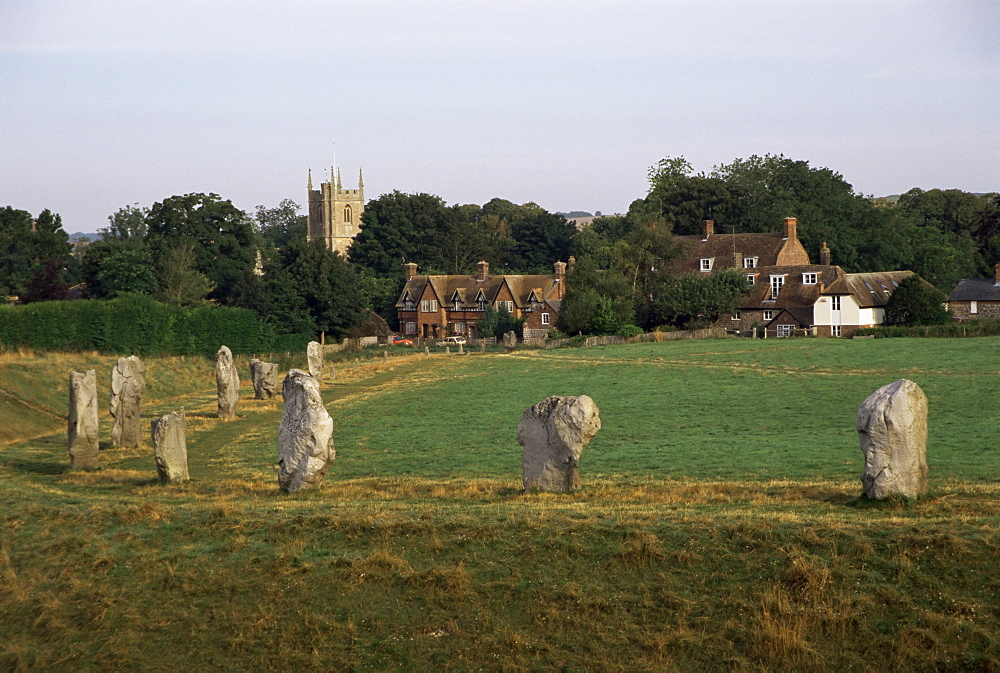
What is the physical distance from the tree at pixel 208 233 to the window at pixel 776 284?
161ft

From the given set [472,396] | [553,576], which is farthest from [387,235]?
[553,576]

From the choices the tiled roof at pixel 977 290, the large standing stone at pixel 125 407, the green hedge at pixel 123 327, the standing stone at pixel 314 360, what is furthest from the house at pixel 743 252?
the large standing stone at pixel 125 407

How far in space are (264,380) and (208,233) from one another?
2285 inches

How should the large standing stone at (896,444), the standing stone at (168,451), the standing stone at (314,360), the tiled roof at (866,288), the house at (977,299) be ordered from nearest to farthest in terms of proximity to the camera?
the large standing stone at (896,444)
the standing stone at (168,451)
the standing stone at (314,360)
the house at (977,299)
the tiled roof at (866,288)

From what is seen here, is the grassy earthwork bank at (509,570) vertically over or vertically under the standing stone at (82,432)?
under

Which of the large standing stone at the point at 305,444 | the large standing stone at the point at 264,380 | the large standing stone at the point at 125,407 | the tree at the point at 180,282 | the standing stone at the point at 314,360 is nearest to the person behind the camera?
the large standing stone at the point at 305,444

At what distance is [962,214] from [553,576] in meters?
133

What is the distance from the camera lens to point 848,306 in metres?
80.9

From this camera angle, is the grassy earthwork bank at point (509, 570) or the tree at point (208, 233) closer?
the grassy earthwork bank at point (509, 570)

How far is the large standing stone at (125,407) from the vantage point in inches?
1390

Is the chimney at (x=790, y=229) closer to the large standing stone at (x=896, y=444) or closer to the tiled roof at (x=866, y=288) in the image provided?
the tiled roof at (x=866, y=288)

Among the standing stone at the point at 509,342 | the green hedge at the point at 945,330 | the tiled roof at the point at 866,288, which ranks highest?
the tiled roof at the point at 866,288

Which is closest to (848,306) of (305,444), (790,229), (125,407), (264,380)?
(790,229)

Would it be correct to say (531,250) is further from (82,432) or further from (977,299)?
(82,432)
